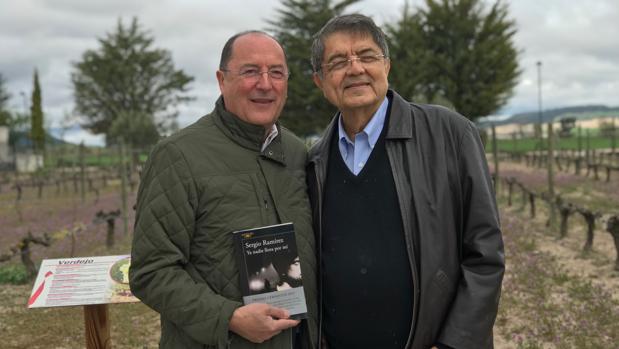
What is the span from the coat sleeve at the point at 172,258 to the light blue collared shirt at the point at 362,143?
0.71 metres

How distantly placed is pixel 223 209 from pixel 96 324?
186 cm

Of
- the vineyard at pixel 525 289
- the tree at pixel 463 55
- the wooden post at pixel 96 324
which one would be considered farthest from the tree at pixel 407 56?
the wooden post at pixel 96 324

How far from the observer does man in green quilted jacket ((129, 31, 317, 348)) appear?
2.26 metres

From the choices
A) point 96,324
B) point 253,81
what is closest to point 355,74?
point 253,81

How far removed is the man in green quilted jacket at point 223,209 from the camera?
2256mm

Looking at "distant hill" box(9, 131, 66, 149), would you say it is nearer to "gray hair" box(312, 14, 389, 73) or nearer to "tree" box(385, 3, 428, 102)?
"tree" box(385, 3, 428, 102)

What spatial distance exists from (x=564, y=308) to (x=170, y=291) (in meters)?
5.91

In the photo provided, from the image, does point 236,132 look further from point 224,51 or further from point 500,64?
point 500,64

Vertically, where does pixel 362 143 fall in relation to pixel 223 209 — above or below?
above

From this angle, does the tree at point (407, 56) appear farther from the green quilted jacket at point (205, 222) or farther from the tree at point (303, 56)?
the green quilted jacket at point (205, 222)

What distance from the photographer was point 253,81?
2477 millimetres

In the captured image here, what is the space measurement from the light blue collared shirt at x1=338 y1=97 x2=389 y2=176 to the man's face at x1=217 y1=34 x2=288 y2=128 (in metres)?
0.36

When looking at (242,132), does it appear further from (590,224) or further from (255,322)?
(590,224)

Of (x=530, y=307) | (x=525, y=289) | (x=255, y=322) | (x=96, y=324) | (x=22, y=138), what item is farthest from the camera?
(x=22, y=138)
